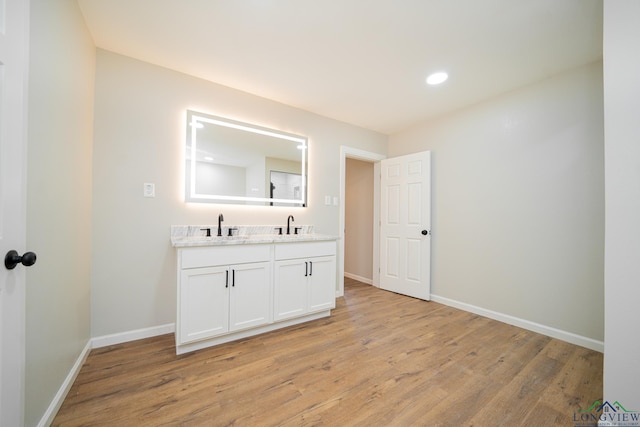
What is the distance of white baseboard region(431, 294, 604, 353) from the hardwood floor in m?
0.08

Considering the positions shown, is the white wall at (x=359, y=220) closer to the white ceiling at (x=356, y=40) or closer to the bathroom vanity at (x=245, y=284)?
the bathroom vanity at (x=245, y=284)

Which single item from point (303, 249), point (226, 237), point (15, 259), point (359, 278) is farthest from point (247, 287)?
point (359, 278)

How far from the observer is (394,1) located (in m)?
1.56

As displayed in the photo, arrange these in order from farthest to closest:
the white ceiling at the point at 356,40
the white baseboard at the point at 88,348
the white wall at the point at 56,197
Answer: the white ceiling at the point at 356,40 → the white baseboard at the point at 88,348 → the white wall at the point at 56,197

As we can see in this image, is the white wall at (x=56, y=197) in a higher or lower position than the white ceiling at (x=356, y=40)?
lower

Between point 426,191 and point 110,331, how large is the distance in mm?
3730

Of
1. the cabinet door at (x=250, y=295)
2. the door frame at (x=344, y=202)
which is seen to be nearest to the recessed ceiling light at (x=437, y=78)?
the door frame at (x=344, y=202)

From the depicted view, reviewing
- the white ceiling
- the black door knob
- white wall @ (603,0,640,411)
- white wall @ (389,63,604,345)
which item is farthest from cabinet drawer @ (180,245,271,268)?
white wall @ (389,63,604,345)

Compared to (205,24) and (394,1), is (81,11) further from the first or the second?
(394,1)

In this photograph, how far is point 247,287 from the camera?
2.16m

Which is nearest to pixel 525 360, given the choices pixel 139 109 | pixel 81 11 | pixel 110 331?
pixel 110 331

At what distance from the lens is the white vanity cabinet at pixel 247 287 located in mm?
1918

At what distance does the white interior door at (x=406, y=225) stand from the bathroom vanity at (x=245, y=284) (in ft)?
4.53

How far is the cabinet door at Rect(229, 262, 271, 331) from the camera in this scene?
2.09m
